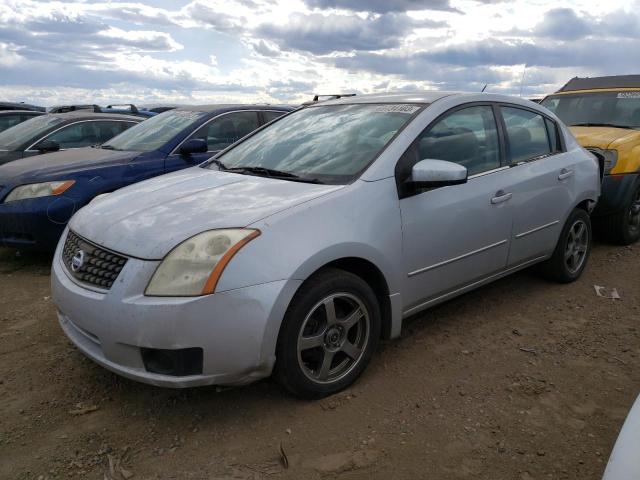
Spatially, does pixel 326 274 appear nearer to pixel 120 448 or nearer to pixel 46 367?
pixel 120 448

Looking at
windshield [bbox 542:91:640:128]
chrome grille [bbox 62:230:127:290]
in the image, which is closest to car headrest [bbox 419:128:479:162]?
chrome grille [bbox 62:230:127:290]

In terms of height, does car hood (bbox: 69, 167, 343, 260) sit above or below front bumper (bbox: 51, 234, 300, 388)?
above

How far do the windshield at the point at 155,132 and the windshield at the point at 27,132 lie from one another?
1.45 m

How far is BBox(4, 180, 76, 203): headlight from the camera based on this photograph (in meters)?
4.97

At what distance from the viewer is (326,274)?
2770 millimetres

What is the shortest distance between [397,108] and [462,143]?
19.5 inches

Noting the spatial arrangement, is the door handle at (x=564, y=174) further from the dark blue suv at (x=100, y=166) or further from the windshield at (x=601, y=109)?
the dark blue suv at (x=100, y=166)

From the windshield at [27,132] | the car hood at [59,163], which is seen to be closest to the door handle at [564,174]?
the car hood at [59,163]

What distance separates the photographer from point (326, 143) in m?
3.49

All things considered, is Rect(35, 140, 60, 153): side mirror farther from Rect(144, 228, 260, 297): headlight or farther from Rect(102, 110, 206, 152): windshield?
Rect(144, 228, 260, 297): headlight

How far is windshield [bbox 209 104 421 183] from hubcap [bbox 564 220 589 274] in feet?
6.84

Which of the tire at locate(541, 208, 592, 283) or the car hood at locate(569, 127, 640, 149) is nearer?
the tire at locate(541, 208, 592, 283)

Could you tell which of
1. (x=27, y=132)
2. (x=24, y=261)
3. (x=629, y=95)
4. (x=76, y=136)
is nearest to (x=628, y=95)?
(x=629, y=95)

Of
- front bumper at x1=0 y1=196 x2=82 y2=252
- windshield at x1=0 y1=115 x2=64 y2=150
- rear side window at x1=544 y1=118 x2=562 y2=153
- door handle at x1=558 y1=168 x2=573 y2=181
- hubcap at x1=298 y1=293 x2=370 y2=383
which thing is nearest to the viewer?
hubcap at x1=298 y1=293 x2=370 y2=383
